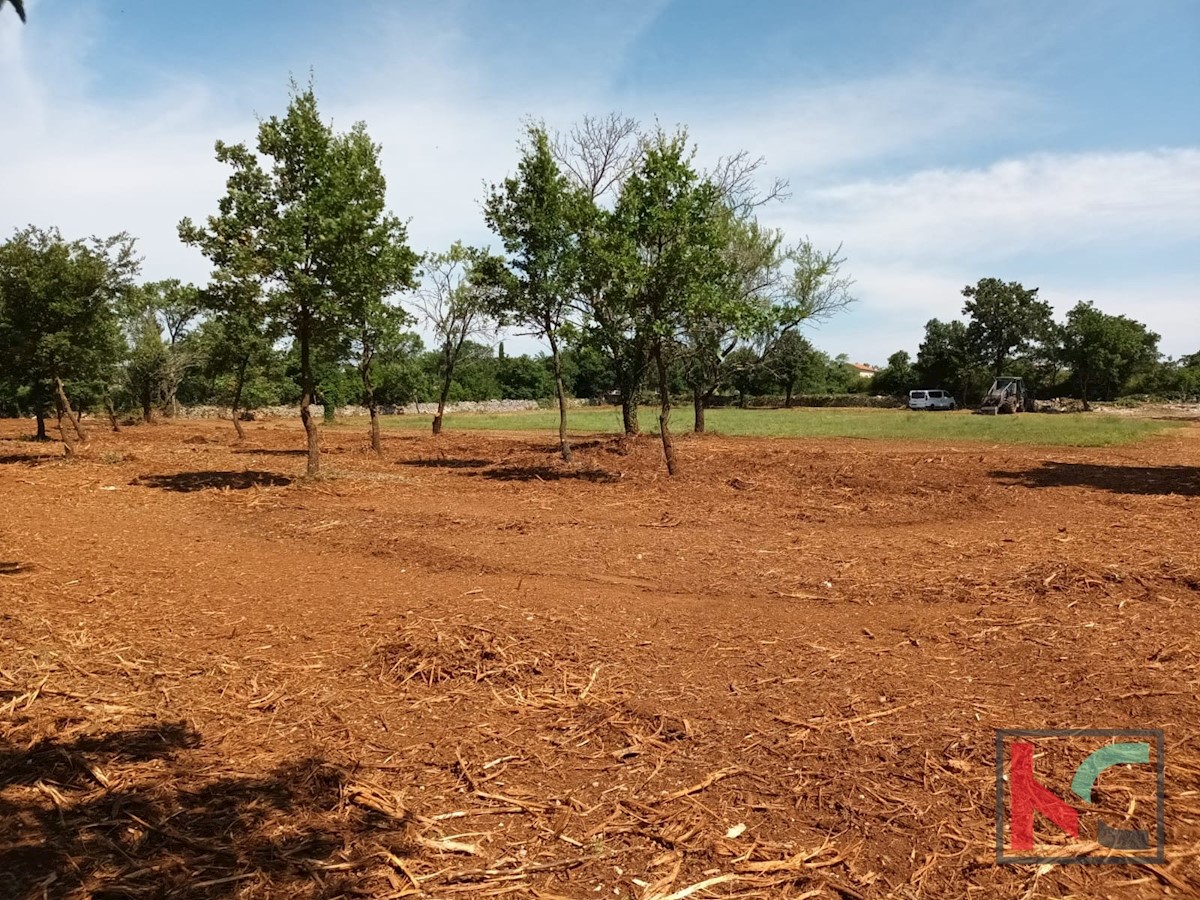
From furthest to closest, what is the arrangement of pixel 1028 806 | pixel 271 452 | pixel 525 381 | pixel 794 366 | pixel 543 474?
pixel 525 381, pixel 794 366, pixel 271 452, pixel 543 474, pixel 1028 806

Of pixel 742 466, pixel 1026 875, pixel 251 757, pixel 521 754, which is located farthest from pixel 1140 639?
pixel 742 466

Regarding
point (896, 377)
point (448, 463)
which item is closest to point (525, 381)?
point (896, 377)

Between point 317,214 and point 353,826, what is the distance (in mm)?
12785

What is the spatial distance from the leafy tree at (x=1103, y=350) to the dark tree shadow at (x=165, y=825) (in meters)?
72.1

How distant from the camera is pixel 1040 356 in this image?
7038cm

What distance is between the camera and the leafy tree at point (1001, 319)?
70.4m

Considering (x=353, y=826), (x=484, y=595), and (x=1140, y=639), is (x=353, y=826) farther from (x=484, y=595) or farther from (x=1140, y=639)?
(x=1140, y=639)

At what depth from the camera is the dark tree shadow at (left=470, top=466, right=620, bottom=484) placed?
1678cm

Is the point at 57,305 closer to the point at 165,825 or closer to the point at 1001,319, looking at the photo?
the point at 165,825

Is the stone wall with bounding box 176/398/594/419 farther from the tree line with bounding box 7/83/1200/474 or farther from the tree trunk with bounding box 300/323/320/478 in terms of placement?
the tree trunk with bounding box 300/323/320/478

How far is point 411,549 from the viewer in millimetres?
9133

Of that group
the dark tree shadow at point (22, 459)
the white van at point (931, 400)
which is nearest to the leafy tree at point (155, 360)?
the dark tree shadow at point (22, 459)

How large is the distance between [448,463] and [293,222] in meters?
8.49

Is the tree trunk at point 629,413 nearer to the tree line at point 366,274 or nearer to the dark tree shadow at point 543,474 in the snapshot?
the tree line at point 366,274
